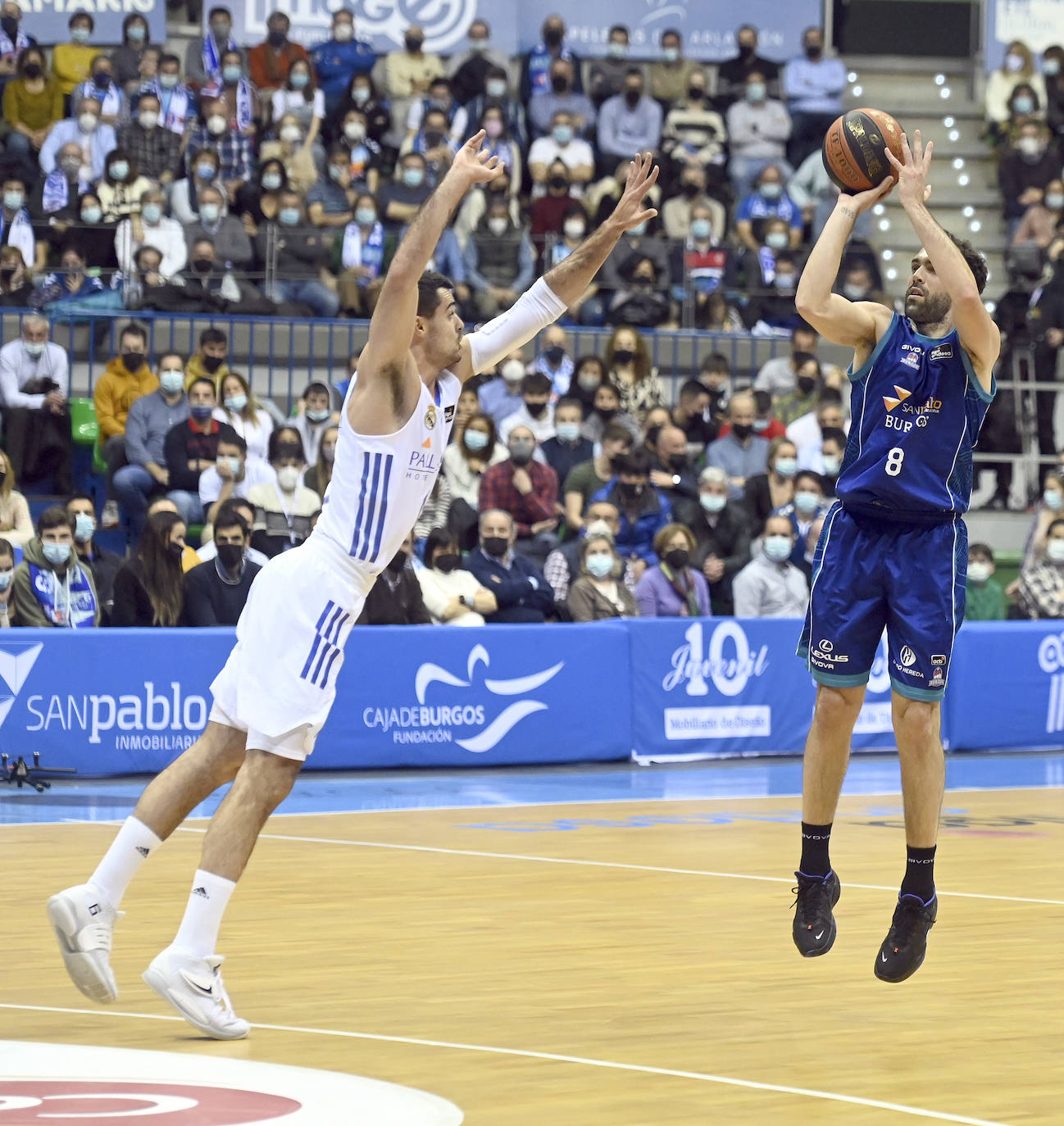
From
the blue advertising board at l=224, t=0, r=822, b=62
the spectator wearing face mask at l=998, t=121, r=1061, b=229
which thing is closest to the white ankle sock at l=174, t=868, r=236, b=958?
the blue advertising board at l=224, t=0, r=822, b=62

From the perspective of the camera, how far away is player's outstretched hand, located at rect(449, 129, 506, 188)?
6.03 m

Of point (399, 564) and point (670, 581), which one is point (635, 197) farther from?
point (670, 581)

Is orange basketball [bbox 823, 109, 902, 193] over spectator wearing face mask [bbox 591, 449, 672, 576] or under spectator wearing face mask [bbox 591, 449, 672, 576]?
over

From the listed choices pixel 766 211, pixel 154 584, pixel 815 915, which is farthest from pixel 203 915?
pixel 766 211

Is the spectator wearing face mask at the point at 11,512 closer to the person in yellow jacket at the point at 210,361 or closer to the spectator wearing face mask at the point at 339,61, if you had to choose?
the person in yellow jacket at the point at 210,361

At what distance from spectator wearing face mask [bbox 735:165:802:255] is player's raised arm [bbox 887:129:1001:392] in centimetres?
1468

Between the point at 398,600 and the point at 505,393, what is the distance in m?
3.94

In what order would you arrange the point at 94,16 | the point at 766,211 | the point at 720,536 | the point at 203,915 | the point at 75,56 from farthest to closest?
the point at 766,211 < the point at 94,16 < the point at 75,56 < the point at 720,536 < the point at 203,915

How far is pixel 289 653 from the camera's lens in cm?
599

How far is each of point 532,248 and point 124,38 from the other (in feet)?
15.1

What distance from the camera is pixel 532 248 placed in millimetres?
19969

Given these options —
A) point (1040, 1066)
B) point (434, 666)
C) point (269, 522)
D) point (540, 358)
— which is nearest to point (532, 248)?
point (540, 358)

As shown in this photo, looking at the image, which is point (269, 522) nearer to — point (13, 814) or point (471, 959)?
point (13, 814)

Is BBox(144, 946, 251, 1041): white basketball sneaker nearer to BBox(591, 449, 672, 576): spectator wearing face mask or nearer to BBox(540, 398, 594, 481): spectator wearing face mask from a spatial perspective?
BBox(591, 449, 672, 576): spectator wearing face mask
